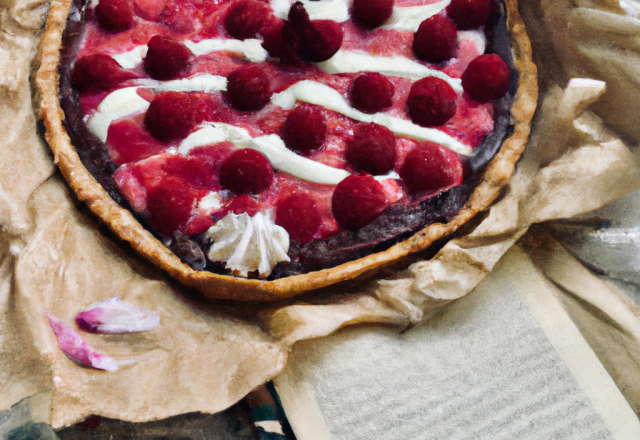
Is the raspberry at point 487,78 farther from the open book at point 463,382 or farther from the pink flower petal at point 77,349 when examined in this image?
the pink flower petal at point 77,349

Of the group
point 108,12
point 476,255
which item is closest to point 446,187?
point 476,255

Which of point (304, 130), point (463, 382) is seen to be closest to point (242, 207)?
point (304, 130)

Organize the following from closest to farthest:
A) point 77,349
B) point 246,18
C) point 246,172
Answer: point 77,349
point 246,172
point 246,18

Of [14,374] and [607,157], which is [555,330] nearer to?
[607,157]

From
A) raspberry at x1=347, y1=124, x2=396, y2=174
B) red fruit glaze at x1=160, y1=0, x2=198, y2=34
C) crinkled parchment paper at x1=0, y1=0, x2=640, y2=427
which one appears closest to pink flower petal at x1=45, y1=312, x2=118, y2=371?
crinkled parchment paper at x1=0, y1=0, x2=640, y2=427

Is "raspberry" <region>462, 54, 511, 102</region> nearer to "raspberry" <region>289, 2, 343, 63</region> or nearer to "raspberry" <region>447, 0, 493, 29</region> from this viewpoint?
"raspberry" <region>447, 0, 493, 29</region>

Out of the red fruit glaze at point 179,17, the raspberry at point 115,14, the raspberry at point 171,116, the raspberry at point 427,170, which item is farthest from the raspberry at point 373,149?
the raspberry at point 115,14

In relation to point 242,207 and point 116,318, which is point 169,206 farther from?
point 116,318
